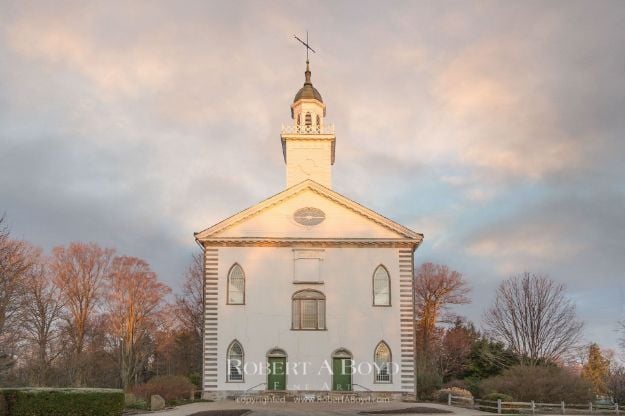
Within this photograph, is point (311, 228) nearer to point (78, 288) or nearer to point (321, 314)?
point (321, 314)

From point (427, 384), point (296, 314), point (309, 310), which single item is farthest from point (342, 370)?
point (427, 384)

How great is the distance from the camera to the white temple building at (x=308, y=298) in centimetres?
3800

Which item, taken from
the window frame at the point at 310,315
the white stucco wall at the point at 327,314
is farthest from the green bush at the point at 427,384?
the window frame at the point at 310,315

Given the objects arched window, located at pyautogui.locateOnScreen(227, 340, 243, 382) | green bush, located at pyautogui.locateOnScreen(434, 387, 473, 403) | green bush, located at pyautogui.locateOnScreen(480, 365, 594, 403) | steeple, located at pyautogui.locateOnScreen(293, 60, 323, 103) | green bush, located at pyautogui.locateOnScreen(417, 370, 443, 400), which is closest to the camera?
green bush, located at pyautogui.locateOnScreen(480, 365, 594, 403)

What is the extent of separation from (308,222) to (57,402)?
Result: 18753 mm

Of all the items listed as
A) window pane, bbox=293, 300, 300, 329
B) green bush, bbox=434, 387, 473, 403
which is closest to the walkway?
green bush, bbox=434, 387, 473, 403

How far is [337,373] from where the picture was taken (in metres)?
38.0

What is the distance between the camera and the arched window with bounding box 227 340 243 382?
37938 mm

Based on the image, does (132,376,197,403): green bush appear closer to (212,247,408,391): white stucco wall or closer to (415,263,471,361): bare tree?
(212,247,408,391): white stucco wall

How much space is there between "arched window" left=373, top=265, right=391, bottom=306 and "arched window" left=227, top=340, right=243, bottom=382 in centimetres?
778

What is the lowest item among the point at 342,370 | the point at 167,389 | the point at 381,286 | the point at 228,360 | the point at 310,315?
the point at 167,389

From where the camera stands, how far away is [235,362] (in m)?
38.2

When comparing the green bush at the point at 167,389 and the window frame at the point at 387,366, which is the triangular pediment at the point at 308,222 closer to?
the window frame at the point at 387,366

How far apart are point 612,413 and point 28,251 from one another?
38.9 m
